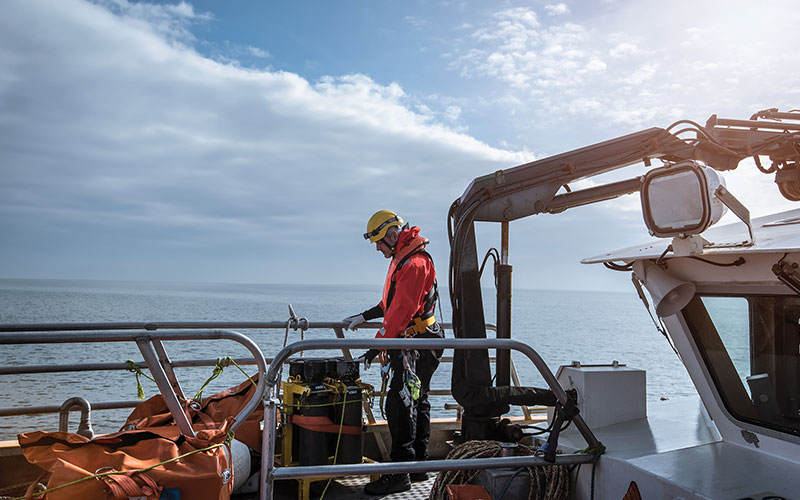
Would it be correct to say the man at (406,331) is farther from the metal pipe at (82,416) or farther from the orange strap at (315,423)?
the metal pipe at (82,416)

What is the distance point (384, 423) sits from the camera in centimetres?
472

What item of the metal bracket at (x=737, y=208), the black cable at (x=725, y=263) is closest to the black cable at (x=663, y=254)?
the black cable at (x=725, y=263)

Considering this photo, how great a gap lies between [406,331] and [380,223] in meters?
0.86

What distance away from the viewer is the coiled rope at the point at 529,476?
10.5 ft

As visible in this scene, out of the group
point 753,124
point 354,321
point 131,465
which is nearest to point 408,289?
point 354,321

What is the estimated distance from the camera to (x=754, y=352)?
117 inches

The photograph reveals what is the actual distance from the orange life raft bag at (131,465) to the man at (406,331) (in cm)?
146

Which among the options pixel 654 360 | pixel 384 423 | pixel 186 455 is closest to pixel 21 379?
pixel 384 423

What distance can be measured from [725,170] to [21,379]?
2062 cm

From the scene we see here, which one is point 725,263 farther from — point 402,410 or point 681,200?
point 402,410

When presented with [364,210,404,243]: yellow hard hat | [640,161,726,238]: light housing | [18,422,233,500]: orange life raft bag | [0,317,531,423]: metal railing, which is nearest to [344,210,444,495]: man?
[364,210,404,243]: yellow hard hat

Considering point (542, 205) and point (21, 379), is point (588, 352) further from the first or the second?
point (542, 205)

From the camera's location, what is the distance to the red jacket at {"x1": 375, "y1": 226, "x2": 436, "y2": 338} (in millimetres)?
4195

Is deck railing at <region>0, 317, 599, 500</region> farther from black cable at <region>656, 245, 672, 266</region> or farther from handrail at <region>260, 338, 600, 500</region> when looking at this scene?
black cable at <region>656, 245, 672, 266</region>
